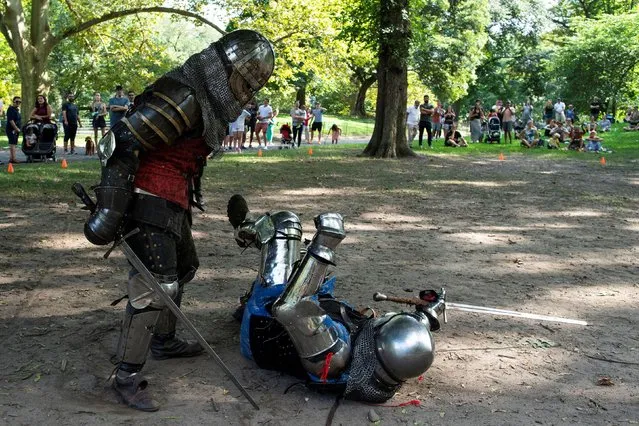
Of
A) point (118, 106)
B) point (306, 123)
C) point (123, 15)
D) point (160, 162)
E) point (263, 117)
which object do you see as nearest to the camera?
point (160, 162)

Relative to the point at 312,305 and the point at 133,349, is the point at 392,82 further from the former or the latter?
the point at 133,349

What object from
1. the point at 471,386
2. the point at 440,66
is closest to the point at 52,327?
the point at 471,386

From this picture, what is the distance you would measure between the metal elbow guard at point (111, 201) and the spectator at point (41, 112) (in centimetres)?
1374

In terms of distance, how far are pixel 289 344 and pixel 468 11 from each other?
43.4 metres

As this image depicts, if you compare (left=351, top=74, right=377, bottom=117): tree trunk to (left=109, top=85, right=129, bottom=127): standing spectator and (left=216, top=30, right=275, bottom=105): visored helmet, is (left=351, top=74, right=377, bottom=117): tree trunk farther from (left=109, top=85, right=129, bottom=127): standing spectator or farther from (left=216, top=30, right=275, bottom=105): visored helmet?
(left=216, top=30, right=275, bottom=105): visored helmet

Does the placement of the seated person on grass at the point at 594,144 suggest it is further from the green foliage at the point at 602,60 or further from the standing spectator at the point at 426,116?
the green foliage at the point at 602,60

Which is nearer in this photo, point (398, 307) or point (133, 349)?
point (133, 349)

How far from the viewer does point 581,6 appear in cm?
5394

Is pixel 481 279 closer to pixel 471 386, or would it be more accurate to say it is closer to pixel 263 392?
pixel 471 386

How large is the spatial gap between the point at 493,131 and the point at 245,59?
24.2 metres

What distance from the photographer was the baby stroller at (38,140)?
16.0m

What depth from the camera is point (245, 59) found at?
12.6 ft

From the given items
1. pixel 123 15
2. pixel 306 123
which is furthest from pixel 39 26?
pixel 306 123

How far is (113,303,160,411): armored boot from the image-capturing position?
369 cm
